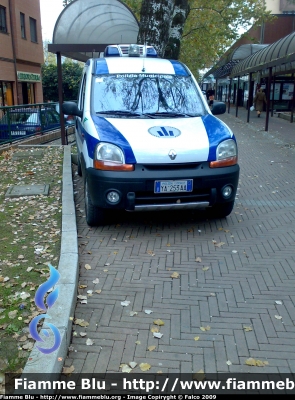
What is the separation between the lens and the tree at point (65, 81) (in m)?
38.4

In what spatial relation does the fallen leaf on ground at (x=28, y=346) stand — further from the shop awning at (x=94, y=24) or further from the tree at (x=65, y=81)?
the tree at (x=65, y=81)

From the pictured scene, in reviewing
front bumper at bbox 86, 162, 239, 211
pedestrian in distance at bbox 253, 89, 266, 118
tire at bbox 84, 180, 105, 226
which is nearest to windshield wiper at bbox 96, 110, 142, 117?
front bumper at bbox 86, 162, 239, 211

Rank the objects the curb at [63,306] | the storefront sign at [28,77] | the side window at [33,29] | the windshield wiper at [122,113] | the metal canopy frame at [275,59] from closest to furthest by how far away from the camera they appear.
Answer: the curb at [63,306] → the windshield wiper at [122,113] → the metal canopy frame at [275,59] → the storefront sign at [28,77] → the side window at [33,29]

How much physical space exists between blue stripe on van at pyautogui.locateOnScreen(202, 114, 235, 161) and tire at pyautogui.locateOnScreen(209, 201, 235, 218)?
0.88 meters

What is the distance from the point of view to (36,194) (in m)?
7.52

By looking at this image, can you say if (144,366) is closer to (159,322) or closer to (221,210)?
(159,322)

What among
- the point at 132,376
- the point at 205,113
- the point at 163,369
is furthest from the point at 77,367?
the point at 205,113

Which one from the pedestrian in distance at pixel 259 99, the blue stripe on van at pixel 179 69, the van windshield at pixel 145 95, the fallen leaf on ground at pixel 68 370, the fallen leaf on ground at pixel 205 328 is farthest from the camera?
the pedestrian in distance at pixel 259 99

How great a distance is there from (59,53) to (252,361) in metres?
11.5

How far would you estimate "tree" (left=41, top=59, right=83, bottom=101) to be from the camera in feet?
126

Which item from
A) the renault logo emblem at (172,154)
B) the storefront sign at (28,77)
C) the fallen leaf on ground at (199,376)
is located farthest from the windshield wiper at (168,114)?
the storefront sign at (28,77)

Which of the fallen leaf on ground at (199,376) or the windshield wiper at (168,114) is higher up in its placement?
the windshield wiper at (168,114)

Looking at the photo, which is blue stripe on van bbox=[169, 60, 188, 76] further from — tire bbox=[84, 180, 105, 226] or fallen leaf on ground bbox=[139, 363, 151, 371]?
fallen leaf on ground bbox=[139, 363, 151, 371]

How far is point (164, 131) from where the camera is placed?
18.2ft
